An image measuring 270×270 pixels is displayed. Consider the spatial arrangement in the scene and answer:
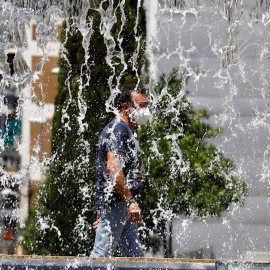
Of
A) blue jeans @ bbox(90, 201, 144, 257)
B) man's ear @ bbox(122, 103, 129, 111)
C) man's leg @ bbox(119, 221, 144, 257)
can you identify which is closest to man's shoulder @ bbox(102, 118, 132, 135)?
man's ear @ bbox(122, 103, 129, 111)

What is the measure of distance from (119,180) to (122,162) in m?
0.10

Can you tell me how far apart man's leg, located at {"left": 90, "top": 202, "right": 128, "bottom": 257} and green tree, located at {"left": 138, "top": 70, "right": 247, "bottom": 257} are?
4.56 ft

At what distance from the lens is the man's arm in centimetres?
350

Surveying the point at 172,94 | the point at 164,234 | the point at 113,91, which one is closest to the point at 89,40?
the point at 113,91

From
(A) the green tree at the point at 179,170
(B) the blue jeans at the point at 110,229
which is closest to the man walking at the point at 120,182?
(B) the blue jeans at the point at 110,229

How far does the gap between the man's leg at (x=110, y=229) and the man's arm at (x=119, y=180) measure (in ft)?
0.28

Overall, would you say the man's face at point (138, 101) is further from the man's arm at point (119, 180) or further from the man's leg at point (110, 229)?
the man's leg at point (110, 229)

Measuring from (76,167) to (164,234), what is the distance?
37.9 inches

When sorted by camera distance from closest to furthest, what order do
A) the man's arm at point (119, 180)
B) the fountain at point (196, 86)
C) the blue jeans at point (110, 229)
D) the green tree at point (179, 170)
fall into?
1. the man's arm at point (119, 180)
2. the blue jeans at point (110, 229)
3. the green tree at point (179, 170)
4. the fountain at point (196, 86)

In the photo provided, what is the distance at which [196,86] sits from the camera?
5.70 meters

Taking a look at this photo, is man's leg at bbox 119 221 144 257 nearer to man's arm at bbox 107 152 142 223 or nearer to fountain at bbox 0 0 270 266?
man's arm at bbox 107 152 142 223

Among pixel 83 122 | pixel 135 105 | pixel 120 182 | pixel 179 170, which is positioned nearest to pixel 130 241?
pixel 120 182

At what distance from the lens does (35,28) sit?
575 centimetres

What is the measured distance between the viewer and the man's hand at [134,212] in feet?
Answer: 11.7
